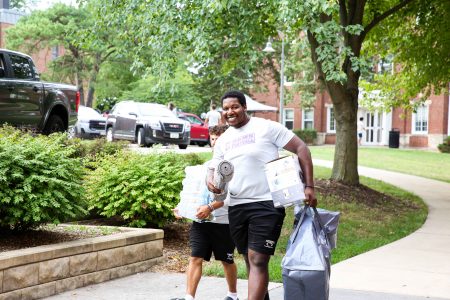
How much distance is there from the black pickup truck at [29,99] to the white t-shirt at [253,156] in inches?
290

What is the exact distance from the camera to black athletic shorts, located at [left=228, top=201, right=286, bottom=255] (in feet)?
18.5

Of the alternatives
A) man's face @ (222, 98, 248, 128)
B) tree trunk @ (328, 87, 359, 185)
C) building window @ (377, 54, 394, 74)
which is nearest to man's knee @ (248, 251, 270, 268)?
man's face @ (222, 98, 248, 128)

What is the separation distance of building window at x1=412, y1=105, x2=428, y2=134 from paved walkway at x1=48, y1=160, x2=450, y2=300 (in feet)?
124

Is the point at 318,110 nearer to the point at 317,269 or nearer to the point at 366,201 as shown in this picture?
the point at 366,201

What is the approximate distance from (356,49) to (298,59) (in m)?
29.4

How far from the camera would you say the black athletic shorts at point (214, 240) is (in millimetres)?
6410

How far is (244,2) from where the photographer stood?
44.7 feet

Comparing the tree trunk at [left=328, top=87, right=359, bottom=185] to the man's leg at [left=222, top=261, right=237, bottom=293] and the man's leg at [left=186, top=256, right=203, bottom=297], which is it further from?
the man's leg at [left=186, top=256, right=203, bottom=297]

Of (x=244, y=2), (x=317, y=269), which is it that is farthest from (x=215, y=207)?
(x=244, y=2)

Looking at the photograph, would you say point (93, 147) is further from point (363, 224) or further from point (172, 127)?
point (172, 127)

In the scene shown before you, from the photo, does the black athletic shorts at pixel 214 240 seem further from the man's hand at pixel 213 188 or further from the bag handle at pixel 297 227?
the bag handle at pixel 297 227

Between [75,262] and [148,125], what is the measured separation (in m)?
17.0

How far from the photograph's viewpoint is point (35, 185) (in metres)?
7.24

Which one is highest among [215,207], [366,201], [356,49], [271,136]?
[356,49]
